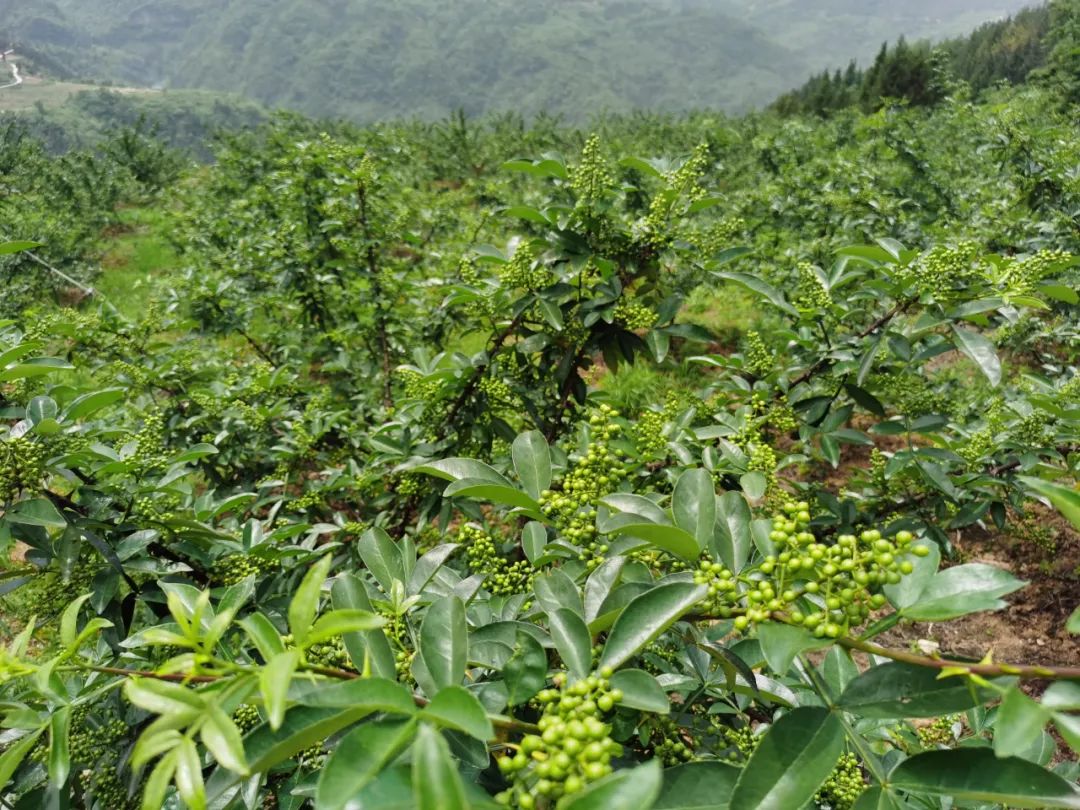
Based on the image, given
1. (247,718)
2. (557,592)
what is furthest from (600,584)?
(247,718)

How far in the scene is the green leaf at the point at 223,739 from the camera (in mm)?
625

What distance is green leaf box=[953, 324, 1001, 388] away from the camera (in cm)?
163

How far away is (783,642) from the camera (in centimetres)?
83

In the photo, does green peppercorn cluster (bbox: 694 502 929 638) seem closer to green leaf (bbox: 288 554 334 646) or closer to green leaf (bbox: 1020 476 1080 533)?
green leaf (bbox: 1020 476 1080 533)

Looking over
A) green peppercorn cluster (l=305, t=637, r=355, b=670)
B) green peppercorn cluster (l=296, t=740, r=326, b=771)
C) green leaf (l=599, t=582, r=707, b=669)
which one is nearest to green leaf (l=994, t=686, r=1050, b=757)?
green leaf (l=599, t=582, r=707, b=669)

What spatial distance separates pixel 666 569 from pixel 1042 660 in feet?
11.9

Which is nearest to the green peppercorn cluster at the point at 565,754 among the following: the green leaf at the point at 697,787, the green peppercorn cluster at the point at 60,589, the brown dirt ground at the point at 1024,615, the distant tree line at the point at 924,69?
the green leaf at the point at 697,787

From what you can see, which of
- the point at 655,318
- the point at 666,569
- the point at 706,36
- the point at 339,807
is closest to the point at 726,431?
the point at 655,318

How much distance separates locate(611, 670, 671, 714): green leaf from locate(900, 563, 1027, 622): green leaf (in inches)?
13.8

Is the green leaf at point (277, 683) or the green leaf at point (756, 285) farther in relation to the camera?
the green leaf at point (756, 285)

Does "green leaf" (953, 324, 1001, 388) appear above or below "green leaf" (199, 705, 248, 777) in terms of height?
above

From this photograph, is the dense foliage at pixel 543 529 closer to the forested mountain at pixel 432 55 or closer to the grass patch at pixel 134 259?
the grass patch at pixel 134 259

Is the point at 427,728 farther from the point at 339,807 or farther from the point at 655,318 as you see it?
the point at 655,318

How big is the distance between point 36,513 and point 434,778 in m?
1.44
